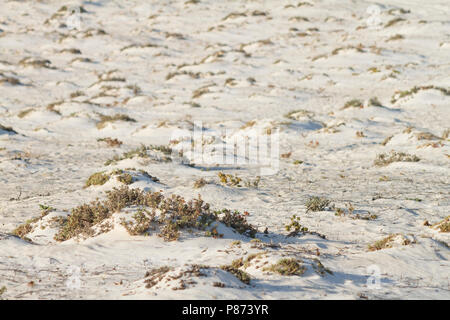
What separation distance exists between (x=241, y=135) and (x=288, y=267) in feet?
41.1

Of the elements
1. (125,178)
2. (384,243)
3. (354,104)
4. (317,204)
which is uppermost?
(354,104)

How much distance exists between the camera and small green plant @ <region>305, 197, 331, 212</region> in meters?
10.1

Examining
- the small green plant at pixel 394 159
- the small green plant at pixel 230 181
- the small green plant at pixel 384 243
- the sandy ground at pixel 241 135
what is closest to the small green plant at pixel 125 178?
the sandy ground at pixel 241 135

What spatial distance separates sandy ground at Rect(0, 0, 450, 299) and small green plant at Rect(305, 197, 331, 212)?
0.10 meters

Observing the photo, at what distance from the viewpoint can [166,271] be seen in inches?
238

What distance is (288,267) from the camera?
6.29m

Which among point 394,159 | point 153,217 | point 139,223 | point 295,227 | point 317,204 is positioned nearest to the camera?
point 139,223

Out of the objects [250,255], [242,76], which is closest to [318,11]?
[242,76]

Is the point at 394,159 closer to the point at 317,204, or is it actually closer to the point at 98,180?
the point at 317,204

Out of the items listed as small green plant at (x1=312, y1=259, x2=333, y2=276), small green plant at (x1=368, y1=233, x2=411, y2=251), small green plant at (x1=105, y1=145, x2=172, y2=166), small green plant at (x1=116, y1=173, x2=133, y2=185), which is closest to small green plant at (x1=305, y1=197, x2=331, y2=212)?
small green plant at (x1=368, y1=233, x2=411, y2=251)

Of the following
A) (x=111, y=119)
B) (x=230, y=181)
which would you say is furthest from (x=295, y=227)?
(x=111, y=119)

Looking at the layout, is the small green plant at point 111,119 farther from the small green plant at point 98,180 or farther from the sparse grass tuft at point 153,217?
the sparse grass tuft at point 153,217

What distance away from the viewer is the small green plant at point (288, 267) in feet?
20.6

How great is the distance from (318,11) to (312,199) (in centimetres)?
3673
